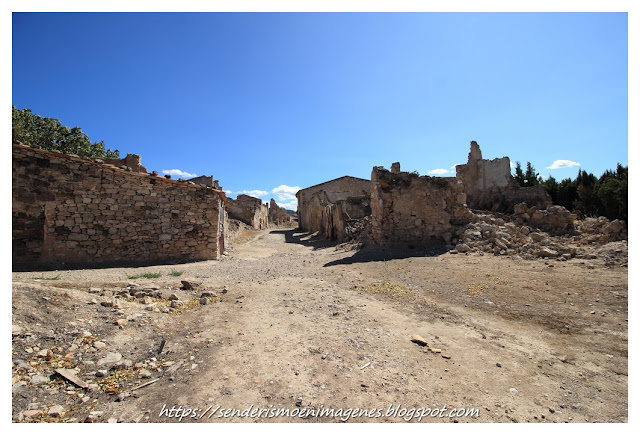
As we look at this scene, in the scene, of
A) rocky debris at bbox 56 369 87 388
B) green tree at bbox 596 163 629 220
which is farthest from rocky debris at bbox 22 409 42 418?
green tree at bbox 596 163 629 220

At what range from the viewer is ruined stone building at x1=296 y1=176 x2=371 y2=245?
49.3ft

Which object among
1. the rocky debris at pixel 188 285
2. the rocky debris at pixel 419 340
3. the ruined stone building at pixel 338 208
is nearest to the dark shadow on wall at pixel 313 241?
the ruined stone building at pixel 338 208

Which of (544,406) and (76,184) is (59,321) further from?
(76,184)

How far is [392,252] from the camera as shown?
960 centimetres

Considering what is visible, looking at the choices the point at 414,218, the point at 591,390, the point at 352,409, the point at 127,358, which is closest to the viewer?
the point at 352,409

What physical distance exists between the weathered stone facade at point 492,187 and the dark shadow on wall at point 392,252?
1074cm

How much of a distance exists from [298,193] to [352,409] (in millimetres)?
30468

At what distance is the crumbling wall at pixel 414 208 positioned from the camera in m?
10.5

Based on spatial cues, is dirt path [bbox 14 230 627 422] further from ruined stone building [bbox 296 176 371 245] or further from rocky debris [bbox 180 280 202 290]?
Answer: ruined stone building [bbox 296 176 371 245]

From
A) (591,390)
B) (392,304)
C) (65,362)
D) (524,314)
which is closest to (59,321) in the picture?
(65,362)

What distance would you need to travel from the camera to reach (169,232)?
30.1 feet

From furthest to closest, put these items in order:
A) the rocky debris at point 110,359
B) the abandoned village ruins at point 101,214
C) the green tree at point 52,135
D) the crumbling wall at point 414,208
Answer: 1. the green tree at point 52,135
2. the crumbling wall at point 414,208
3. the abandoned village ruins at point 101,214
4. the rocky debris at point 110,359

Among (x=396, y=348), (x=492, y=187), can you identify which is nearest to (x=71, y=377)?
(x=396, y=348)

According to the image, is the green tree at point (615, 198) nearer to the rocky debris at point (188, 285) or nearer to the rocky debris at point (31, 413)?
the rocky debris at point (188, 285)
